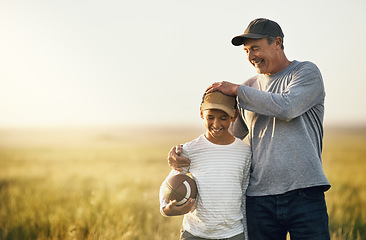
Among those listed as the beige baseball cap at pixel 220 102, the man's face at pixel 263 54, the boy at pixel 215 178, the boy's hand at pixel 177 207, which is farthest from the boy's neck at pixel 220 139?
the man's face at pixel 263 54

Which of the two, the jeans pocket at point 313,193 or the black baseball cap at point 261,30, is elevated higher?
the black baseball cap at point 261,30

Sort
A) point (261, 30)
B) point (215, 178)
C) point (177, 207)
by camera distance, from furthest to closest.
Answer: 1. point (261, 30)
2. point (215, 178)
3. point (177, 207)

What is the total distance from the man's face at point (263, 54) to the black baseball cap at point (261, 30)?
0.05 meters

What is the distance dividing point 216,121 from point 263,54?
2.51 ft

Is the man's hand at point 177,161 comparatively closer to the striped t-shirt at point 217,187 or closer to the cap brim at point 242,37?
the striped t-shirt at point 217,187

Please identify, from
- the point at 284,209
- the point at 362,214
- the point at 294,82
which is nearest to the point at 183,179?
the point at 284,209

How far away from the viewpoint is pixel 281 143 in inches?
133

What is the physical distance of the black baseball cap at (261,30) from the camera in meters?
3.46

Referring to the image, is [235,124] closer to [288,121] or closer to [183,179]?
[288,121]

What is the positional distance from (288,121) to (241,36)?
857mm

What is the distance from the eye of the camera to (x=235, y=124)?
12.8 feet

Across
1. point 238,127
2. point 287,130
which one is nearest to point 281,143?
point 287,130

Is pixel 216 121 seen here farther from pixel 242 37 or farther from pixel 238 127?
pixel 242 37

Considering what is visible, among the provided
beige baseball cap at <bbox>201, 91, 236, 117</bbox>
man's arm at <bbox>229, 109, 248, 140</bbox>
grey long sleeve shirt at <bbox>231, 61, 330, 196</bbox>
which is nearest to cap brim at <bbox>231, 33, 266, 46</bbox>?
grey long sleeve shirt at <bbox>231, 61, 330, 196</bbox>
